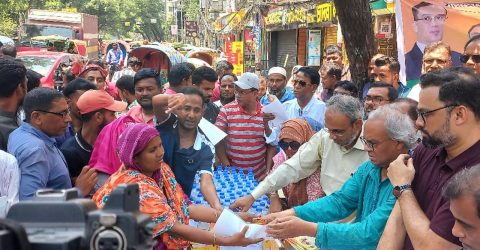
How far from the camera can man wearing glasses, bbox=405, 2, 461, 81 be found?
564cm

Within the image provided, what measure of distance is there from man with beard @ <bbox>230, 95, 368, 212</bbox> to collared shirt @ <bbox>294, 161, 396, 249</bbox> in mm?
363

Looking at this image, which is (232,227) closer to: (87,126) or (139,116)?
(87,126)

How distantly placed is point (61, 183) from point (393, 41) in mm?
9988

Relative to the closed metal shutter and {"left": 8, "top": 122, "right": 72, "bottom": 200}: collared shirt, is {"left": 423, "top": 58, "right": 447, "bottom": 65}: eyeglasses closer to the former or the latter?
{"left": 8, "top": 122, "right": 72, "bottom": 200}: collared shirt

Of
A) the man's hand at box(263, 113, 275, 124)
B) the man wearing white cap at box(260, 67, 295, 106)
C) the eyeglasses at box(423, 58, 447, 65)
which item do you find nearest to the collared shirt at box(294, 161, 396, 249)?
the man's hand at box(263, 113, 275, 124)

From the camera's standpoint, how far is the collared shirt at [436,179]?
79.3 inches

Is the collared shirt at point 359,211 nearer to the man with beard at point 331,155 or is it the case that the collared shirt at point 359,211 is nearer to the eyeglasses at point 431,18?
the man with beard at point 331,155

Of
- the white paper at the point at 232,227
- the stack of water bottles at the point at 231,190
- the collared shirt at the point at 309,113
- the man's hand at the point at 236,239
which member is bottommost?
the stack of water bottles at the point at 231,190

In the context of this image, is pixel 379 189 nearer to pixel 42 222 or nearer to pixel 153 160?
pixel 153 160

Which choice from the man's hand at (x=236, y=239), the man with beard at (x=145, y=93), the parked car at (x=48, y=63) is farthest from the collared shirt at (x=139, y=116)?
the parked car at (x=48, y=63)

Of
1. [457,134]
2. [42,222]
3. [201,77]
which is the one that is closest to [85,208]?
[42,222]

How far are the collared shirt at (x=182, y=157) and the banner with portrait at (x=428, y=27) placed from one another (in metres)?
2.75

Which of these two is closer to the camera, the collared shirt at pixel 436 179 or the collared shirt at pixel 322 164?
the collared shirt at pixel 436 179

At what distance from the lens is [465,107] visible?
2100mm
